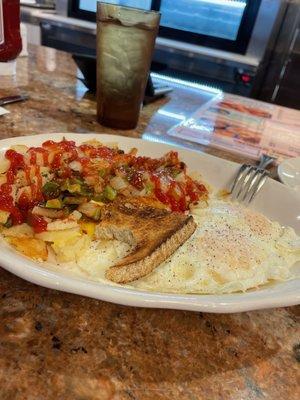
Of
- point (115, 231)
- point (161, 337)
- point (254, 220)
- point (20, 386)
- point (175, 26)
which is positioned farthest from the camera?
point (175, 26)

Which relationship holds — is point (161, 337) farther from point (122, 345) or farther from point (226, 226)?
point (226, 226)

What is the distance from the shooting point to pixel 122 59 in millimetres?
1209

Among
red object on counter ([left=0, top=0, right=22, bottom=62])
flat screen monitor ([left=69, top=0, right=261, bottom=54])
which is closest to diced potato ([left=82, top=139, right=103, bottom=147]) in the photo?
red object on counter ([left=0, top=0, right=22, bottom=62])

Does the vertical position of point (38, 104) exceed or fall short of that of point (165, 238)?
it falls short

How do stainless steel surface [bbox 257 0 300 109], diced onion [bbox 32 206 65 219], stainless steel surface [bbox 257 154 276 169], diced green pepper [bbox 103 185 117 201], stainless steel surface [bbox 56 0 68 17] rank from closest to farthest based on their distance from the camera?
diced onion [bbox 32 206 65 219]
diced green pepper [bbox 103 185 117 201]
stainless steel surface [bbox 257 154 276 169]
stainless steel surface [bbox 257 0 300 109]
stainless steel surface [bbox 56 0 68 17]

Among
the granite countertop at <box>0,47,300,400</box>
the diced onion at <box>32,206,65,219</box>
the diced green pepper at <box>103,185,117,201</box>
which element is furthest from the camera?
the diced green pepper at <box>103,185,117,201</box>

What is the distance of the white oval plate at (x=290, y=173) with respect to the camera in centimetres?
109

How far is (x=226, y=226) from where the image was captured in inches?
31.5

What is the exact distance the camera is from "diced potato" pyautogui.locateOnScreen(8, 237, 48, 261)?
0.65 metres

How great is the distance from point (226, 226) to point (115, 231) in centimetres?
27

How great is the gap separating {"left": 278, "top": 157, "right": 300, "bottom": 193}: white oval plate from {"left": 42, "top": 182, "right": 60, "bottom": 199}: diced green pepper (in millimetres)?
715

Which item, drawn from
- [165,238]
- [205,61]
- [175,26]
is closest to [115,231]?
[165,238]

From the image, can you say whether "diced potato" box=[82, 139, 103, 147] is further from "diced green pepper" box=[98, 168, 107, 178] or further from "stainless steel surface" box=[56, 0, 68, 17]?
"stainless steel surface" box=[56, 0, 68, 17]

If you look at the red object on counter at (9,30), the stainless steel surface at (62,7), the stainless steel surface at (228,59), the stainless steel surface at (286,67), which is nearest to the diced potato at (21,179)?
the red object on counter at (9,30)
